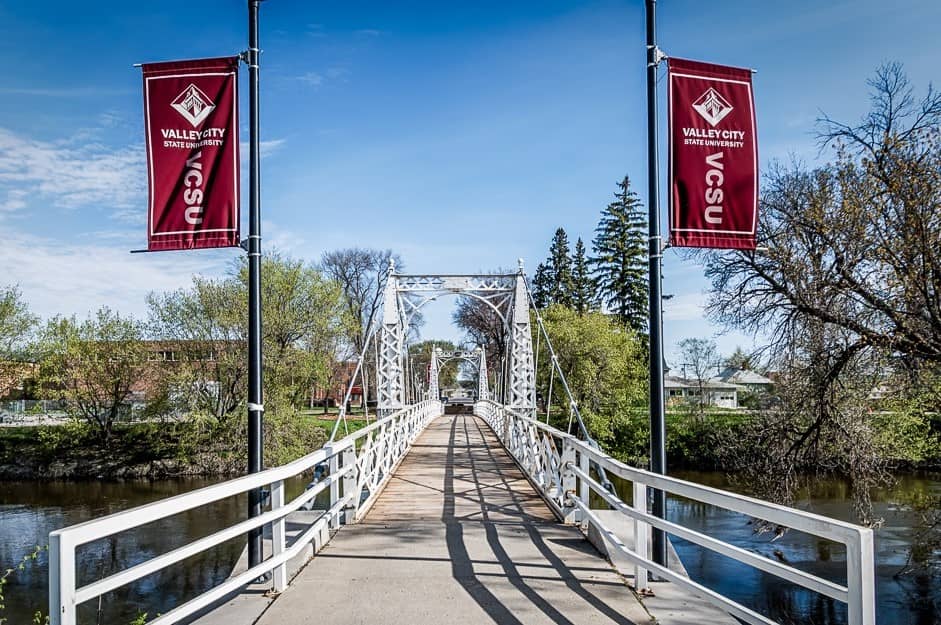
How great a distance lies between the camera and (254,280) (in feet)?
20.3

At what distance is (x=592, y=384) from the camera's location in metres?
37.9

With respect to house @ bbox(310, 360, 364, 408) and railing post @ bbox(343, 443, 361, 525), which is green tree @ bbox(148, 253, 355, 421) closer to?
house @ bbox(310, 360, 364, 408)

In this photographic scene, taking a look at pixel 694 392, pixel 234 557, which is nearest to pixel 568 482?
pixel 234 557

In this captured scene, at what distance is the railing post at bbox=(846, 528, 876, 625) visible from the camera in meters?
3.05

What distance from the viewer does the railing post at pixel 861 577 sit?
10.0ft

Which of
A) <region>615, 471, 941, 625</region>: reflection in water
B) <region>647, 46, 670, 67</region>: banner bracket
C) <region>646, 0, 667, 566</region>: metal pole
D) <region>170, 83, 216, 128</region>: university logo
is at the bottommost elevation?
<region>615, 471, 941, 625</region>: reflection in water

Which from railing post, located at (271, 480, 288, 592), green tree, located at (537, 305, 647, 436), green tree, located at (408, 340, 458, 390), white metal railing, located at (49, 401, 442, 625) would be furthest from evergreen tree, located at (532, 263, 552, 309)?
railing post, located at (271, 480, 288, 592)

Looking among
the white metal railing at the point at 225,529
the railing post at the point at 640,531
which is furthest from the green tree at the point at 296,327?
the railing post at the point at 640,531

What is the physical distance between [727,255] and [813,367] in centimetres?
257

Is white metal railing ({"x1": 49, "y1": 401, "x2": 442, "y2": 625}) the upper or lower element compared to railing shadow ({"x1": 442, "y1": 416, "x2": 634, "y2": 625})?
upper

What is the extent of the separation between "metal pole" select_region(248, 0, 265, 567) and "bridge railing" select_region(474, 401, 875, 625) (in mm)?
2780

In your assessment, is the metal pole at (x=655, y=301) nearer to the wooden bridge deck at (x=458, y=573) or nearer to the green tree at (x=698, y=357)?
the wooden bridge deck at (x=458, y=573)

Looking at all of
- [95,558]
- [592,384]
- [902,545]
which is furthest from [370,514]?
[592,384]

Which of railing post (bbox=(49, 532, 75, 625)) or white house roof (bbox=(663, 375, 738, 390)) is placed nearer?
A: railing post (bbox=(49, 532, 75, 625))
